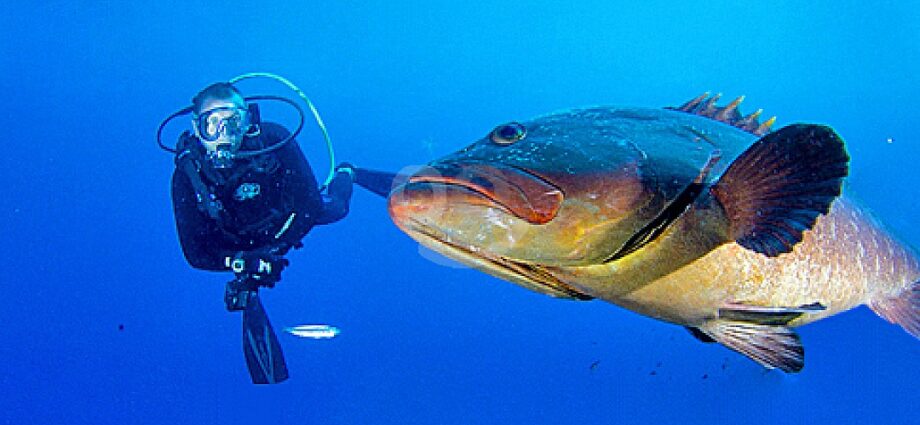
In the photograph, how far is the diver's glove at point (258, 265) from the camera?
5.66 m

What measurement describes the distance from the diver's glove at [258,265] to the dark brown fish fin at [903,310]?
16.0ft

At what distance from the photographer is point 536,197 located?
1540 millimetres

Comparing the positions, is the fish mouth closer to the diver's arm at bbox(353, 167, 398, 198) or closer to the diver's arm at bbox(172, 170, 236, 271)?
the diver's arm at bbox(172, 170, 236, 271)

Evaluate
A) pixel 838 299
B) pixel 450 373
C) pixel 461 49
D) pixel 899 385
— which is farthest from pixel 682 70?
pixel 838 299

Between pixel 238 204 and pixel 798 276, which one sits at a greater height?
pixel 238 204

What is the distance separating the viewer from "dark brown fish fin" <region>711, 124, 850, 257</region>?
5.05 ft

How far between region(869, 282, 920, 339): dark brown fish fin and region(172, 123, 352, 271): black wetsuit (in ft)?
17.3

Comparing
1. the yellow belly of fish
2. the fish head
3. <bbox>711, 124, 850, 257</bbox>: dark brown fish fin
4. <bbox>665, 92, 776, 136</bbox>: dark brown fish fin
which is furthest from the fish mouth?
<bbox>665, 92, 776, 136</bbox>: dark brown fish fin

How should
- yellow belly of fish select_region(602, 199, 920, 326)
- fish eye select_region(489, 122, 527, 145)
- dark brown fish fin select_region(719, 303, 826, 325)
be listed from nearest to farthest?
fish eye select_region(489, 122, 527, 145) → yellow belly of fish select_region(602, 199, 920, 326) → dark brown fish fin select_region(719, 303, 826, 325)

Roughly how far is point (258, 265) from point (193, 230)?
96cm

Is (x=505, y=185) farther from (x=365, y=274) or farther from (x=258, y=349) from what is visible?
(x=365, y=274)

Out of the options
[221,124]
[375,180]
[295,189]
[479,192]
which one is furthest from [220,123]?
[479,192]

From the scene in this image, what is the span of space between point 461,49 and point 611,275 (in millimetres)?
54729

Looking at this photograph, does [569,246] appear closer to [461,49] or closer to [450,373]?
[450,373]
